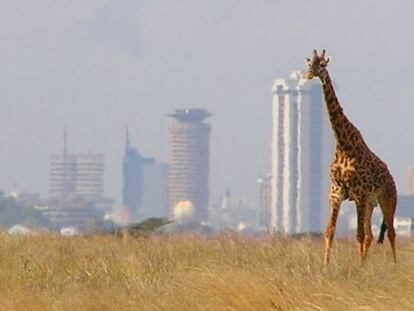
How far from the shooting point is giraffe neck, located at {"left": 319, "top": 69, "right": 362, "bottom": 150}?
16991 millimetres

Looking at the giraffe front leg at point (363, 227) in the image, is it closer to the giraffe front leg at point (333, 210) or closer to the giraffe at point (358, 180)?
the giraffe at point (358, 180)

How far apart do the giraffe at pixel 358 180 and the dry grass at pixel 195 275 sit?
0.34 meters

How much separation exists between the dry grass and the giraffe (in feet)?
1.10

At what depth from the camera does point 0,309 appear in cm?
1208

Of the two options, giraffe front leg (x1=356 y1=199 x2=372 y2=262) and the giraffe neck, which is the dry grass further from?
the giraffe neck

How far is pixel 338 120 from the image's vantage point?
1744 cm

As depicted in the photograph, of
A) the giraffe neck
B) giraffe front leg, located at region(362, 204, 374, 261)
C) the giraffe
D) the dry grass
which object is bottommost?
the dry grass

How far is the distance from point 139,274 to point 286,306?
4.14 meters

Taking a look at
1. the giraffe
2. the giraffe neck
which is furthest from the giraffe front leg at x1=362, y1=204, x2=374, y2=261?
the giraffe neck

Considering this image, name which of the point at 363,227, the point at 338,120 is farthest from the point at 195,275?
the point at 338,120

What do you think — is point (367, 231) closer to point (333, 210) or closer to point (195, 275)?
point (333, 210)

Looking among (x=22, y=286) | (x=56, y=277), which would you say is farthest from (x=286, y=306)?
(x=56, y=277)

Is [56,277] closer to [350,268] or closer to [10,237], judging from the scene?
[350,268]

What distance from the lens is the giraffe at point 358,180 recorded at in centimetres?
1670
